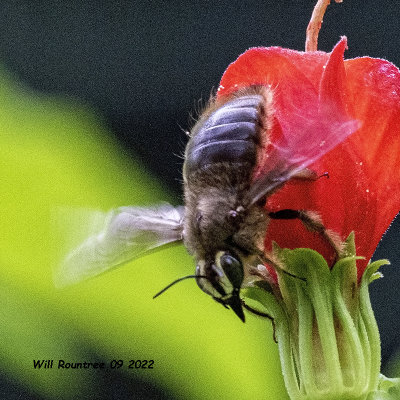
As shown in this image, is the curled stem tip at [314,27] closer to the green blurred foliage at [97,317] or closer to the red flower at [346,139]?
the red flower at [346,139]

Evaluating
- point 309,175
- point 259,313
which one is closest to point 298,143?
point 309,175

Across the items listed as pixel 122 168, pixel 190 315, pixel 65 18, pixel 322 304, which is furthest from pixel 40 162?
pixel 322 304

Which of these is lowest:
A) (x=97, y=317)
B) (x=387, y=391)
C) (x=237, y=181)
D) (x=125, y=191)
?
(x=97, y=317)

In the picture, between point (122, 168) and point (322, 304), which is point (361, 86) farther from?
point (122, 168)

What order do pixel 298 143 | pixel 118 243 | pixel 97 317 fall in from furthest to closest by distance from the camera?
pixel 97 317, pixel 118 243, pixel 298 143

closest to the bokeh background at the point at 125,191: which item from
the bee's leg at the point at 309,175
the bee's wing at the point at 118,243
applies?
the bee's wing at the point at 118,243

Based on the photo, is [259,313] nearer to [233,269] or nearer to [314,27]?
[233,269]

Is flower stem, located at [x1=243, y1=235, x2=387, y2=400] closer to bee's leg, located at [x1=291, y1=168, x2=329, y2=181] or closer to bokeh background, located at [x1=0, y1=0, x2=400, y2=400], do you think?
bee's leg, located at [x1=291, y1=168, x2=329, y2=181]
